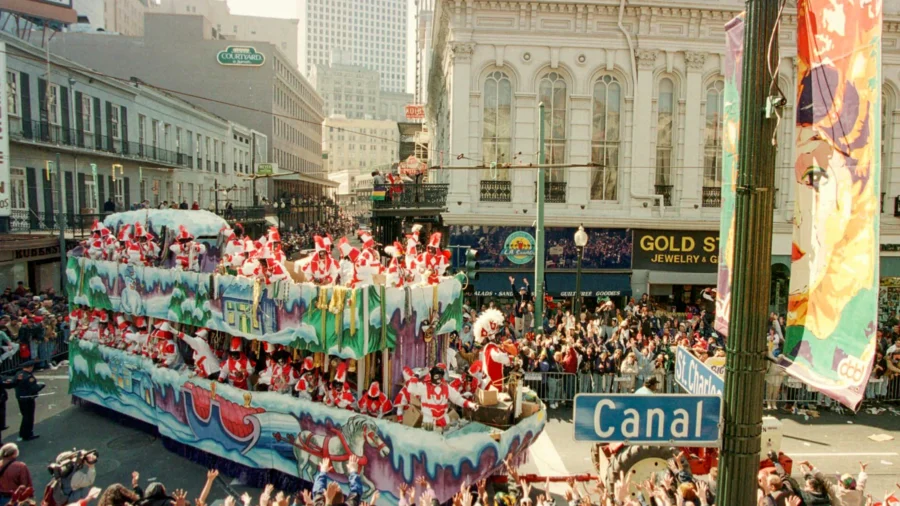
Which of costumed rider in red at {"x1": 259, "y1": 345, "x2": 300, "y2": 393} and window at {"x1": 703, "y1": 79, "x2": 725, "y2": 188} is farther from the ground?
window at {"x1": 703, "y1": 79, "x2": 725, "y2": 188}

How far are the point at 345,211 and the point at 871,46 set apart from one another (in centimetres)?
8567

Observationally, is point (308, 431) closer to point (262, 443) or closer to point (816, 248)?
point (262, 443)

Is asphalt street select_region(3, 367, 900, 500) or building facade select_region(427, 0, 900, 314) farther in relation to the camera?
building facade select_region(427, 0, 900, 314)

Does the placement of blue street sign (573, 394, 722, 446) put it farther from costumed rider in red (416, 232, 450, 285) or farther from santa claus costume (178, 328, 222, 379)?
santa claus costume (178, 328, 222, 379)

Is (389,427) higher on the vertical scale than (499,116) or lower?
lower

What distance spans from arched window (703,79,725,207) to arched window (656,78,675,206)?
1327mm

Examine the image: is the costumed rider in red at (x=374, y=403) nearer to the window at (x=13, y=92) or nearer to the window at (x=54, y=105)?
the window at (x=13, y=92)

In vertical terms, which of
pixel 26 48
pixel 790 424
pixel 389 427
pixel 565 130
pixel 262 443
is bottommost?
pixel 790 424

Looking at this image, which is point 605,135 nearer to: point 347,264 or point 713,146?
point 713,146

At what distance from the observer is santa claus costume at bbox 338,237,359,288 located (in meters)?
9.77

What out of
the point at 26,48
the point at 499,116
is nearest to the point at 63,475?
the point at 499,116

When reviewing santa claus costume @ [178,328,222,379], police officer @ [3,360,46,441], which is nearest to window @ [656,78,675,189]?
santa claus costume @ [178,328,222,379]

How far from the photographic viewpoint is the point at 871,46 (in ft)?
10.7

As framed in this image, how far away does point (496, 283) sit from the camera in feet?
74.4
